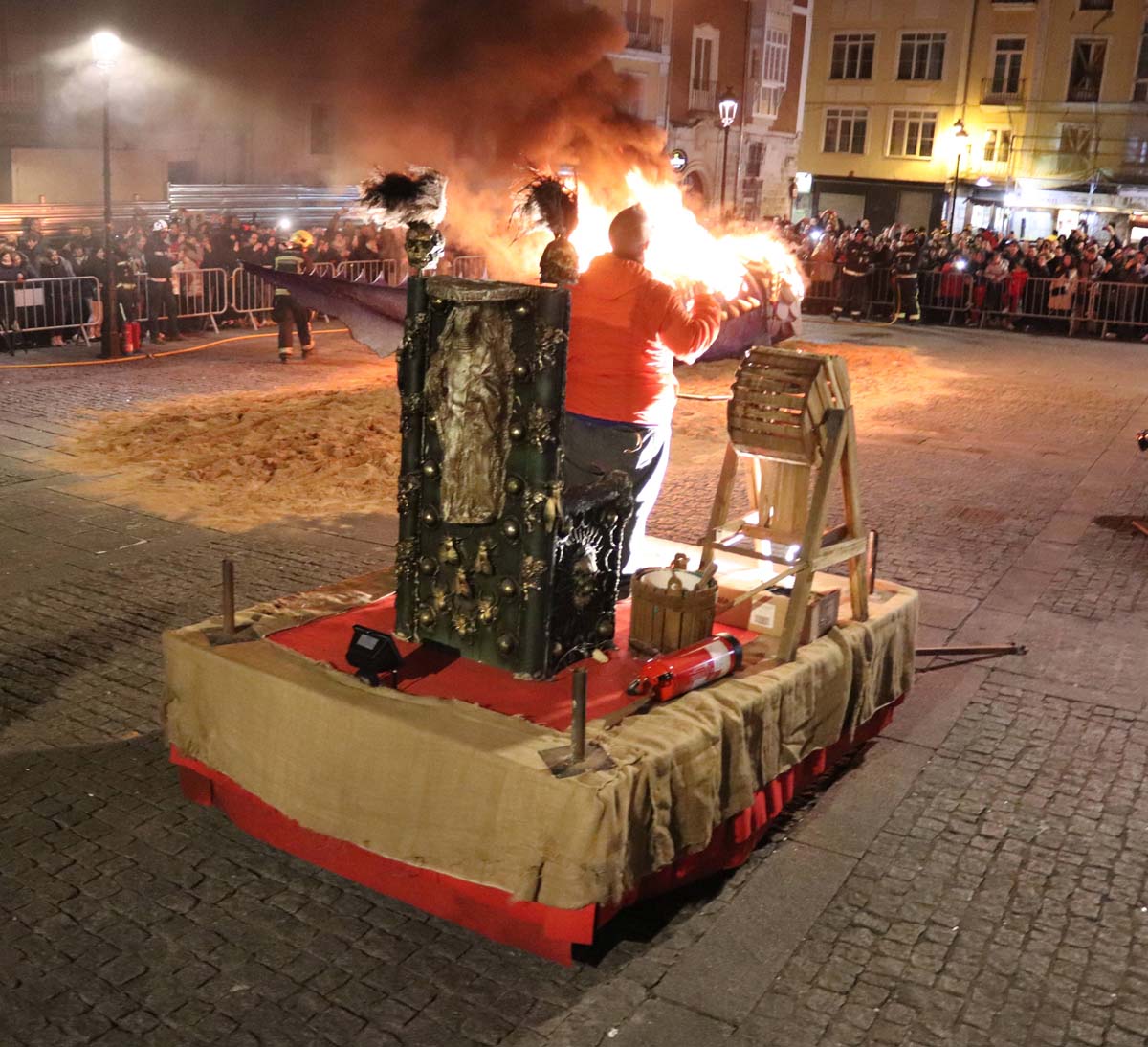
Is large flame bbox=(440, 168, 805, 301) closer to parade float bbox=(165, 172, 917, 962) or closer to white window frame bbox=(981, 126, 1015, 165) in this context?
parade float bbox=(165, 172, 917, 962)

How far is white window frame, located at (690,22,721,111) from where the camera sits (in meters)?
38.0

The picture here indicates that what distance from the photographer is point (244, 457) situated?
451 inches

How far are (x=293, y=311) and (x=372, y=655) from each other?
44.6 ft

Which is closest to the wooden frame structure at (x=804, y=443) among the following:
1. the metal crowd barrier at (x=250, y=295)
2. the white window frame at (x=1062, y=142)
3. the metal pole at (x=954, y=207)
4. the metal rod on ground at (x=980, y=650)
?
the metal rod on ground at (x=980, y=650)

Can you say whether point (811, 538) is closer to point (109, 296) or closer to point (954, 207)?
point (109, 296)

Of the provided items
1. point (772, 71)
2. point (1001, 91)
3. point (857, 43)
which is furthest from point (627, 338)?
point (857, 43)

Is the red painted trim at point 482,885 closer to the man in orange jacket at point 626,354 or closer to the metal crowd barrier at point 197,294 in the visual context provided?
the man in orange jacket at point 626,354

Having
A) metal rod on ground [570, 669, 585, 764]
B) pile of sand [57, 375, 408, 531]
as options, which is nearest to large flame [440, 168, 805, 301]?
metal rod on ground [570, 669, 585, 764]

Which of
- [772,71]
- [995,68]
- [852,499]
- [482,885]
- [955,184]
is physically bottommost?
[482,885]

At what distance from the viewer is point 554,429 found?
4641 mm

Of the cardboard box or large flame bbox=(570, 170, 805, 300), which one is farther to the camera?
large flame bbox=(570, 170, 805, 300)

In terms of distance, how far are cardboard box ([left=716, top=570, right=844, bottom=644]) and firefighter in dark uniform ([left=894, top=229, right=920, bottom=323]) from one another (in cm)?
2087

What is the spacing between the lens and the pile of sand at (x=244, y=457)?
33.3 feet

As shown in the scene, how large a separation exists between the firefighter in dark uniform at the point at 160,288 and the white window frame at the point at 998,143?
109 feet
